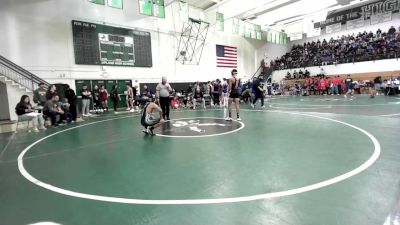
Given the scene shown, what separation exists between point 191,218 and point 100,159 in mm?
2887

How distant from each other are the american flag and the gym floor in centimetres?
1929

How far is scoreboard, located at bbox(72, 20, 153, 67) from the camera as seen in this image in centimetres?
1559

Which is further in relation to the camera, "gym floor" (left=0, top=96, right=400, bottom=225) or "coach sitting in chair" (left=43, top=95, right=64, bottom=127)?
"coach sitting in chair" (left=43, top=95, right=64, bottom=127)

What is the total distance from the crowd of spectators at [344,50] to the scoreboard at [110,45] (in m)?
18.0

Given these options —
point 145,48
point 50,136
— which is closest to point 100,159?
point 50,136

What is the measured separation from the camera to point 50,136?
24.6 ft

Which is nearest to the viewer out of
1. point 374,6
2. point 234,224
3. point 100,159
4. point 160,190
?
point 234,224

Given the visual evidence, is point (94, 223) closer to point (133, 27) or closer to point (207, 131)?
point (207, 131)

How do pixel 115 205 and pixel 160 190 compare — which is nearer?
pixel 115 205

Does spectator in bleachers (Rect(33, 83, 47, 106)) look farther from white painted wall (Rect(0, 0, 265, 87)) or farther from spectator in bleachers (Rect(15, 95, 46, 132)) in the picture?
white painted wall (Rect(0, 0, 265, 87))

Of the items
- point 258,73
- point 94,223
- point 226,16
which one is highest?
point 226,16

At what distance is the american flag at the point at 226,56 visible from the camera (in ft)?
80.4

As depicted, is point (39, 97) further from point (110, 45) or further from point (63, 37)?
point (110, 45)

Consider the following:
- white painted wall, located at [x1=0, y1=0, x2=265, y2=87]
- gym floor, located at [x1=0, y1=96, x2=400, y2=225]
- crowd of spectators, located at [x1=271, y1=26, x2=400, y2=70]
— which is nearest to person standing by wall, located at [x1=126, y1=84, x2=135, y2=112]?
white painted wall, located at [x1=0, y1=0, x2=265, y2=87]
